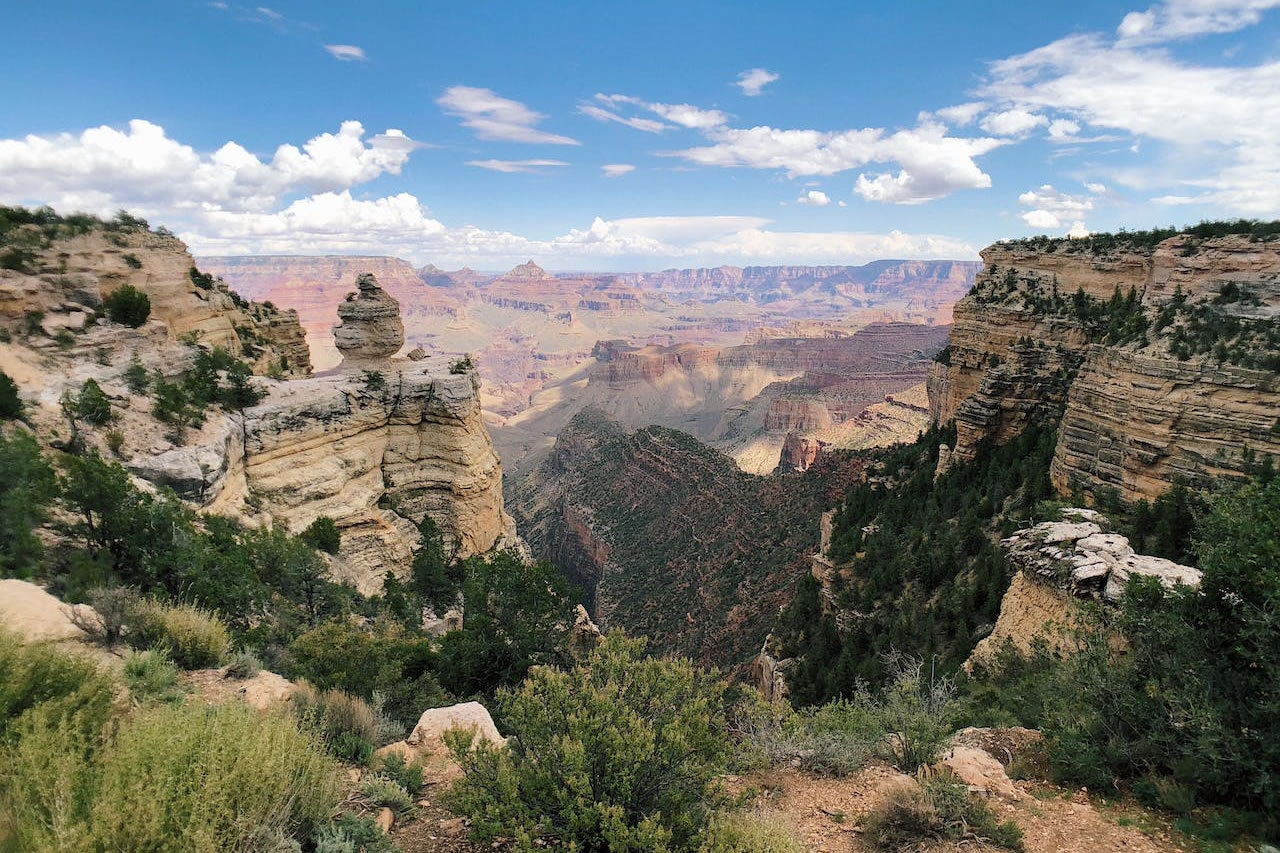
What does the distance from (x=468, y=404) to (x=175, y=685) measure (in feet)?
68.6

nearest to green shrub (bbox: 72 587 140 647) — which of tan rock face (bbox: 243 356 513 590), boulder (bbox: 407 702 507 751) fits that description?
boulder (bbox: 407 702 507 751)

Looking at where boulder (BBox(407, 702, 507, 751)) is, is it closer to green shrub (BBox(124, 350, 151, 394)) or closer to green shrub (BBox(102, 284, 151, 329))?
green shrub (BBox(124, 350, 151, 394))

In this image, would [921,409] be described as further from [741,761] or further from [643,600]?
[741,761]

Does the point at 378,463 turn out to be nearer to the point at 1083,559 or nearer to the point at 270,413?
the point at 270,413

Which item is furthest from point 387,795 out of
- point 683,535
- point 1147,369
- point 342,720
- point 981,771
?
point 683,535

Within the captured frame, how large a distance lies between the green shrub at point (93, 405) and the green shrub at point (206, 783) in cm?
1726

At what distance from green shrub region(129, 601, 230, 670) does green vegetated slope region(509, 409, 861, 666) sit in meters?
24.6

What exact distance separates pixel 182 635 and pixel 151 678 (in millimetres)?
2529

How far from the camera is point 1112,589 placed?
10.9 m

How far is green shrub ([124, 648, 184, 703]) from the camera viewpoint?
712 cm

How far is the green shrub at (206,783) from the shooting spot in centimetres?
396

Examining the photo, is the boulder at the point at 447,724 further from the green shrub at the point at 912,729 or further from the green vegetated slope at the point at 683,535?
the green vegetated slope at the point at 683,535

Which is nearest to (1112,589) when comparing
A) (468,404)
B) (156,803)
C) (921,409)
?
(156,803)

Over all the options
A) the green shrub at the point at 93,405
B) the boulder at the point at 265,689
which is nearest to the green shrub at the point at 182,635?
the boulder at the point at 265,689
